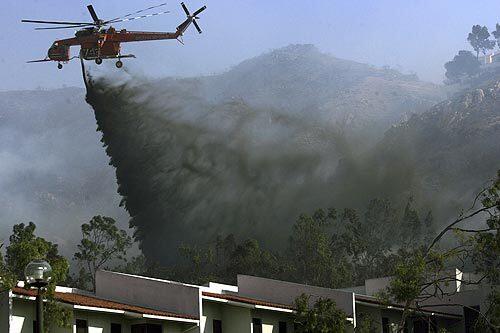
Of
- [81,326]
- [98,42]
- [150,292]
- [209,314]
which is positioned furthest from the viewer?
[98,42]

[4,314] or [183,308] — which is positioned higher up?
[183,308]

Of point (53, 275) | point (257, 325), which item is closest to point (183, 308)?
point (257, 325)

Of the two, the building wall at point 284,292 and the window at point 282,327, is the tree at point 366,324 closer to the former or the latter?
the building wall at point 284,292

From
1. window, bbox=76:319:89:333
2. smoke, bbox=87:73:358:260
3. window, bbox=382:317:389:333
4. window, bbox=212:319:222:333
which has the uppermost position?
smoke, bbox=87:73:358:260

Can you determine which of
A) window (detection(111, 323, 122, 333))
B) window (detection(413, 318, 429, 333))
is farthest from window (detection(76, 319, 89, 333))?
window (detection(413, 318, 429, 333))

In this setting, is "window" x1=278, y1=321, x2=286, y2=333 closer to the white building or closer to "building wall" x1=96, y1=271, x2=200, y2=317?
the white building

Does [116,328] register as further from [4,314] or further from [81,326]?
[4,314]

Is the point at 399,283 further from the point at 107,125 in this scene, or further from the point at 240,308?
the point at 107,125
